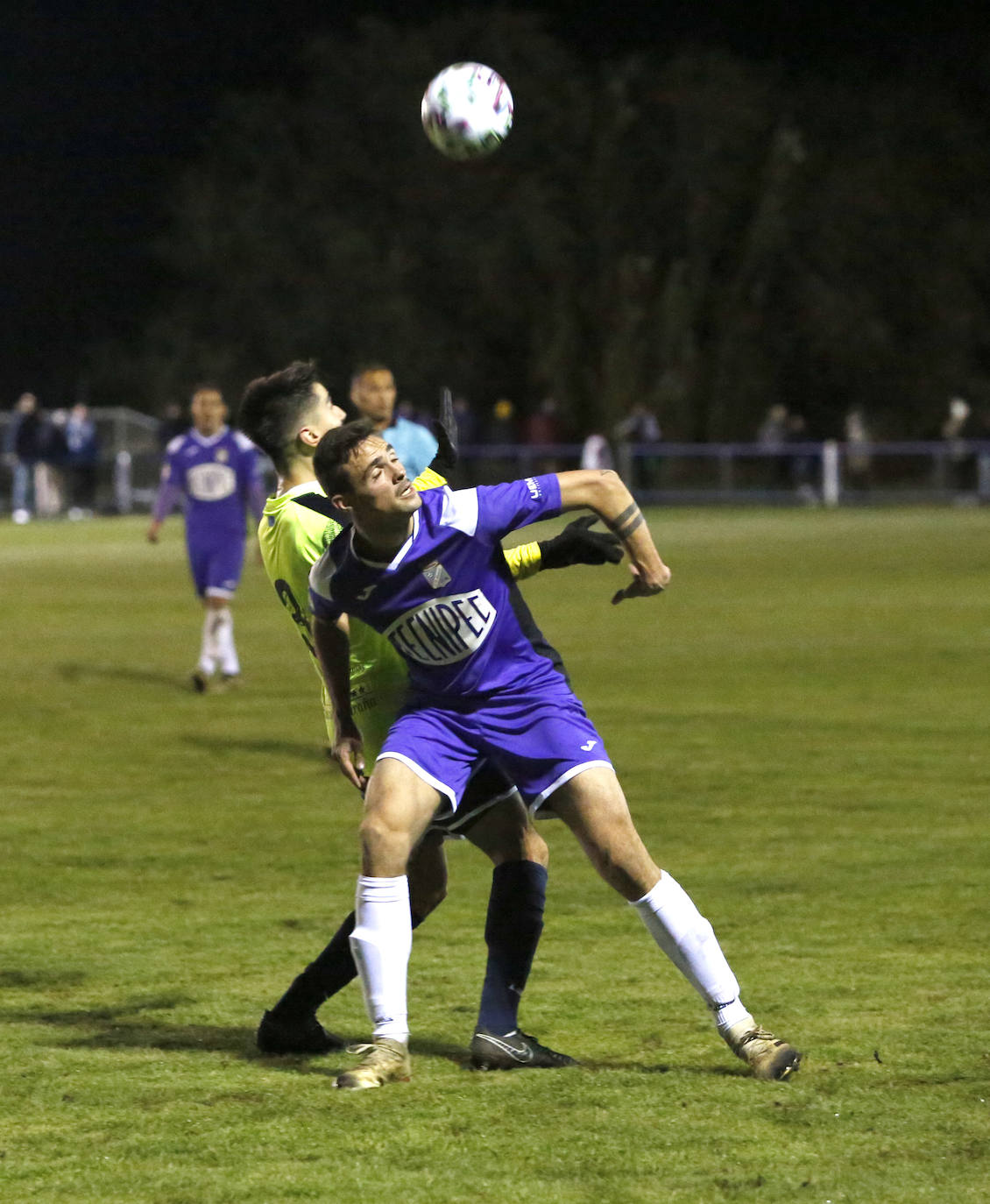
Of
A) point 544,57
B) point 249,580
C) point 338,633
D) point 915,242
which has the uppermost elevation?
point 544,57

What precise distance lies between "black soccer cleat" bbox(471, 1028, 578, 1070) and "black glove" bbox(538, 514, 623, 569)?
132cm

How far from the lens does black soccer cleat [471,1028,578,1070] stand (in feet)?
18.4

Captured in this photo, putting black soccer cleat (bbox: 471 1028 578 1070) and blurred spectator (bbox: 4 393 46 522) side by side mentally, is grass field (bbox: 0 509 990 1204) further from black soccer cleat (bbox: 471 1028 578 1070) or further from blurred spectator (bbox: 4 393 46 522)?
blurred spectator (bbox: 4 393 46 522)

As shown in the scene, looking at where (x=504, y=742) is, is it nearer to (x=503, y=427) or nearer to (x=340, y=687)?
(x=340, y=687)

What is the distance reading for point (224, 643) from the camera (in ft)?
49.9

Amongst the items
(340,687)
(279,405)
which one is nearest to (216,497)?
(279,405)

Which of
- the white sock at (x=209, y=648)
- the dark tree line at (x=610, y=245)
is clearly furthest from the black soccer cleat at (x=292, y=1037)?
the dark tree line at (x=610, y=245)

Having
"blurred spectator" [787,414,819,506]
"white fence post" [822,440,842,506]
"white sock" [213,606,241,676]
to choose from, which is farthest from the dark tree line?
"white sock" [213,606,241,676]

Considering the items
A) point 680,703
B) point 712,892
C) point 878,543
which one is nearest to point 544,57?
point 878,543

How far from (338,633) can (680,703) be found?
27.0 feet

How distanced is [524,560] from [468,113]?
4237mm

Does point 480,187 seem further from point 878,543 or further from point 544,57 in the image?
point 878,543

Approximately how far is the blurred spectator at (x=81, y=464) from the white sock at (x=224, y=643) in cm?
2711

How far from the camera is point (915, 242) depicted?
5600cm
